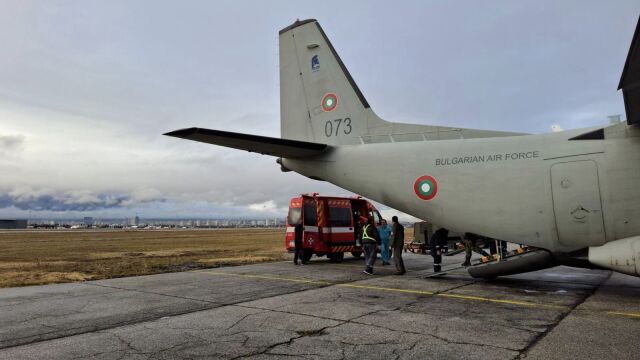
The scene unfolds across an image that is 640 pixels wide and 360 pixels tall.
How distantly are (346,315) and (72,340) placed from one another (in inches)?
156

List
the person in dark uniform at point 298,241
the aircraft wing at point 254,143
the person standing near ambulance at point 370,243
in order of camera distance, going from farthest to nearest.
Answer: the person in dark uniform at point 298,241
the person standing near ambulance at point 370,243
the aircraft wing at point 254,143

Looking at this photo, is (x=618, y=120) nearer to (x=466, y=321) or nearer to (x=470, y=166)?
(x=470, y=166)

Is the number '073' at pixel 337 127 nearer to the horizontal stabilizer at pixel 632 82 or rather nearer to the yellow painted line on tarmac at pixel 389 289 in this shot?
the yellow painted line on tarmac at pixel 389 289

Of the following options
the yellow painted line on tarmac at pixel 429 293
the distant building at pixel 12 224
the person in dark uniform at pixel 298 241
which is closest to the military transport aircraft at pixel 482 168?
the yellow painted line on tarmac at pixel 429 293

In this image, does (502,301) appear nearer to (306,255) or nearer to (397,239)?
(397,239)

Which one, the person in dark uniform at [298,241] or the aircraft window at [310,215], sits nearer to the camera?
Result: the person in dark uniform at [298,241]

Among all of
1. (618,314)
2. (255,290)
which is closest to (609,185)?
(618,314)

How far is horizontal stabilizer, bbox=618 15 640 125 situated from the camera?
16.7 ft

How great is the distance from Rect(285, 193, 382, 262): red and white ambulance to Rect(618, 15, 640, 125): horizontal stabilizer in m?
9.08

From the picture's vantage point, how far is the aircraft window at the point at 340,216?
16.4 metres

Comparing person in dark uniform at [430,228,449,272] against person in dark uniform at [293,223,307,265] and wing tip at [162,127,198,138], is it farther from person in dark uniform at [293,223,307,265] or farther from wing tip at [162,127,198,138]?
wing tip at [162,127,198,138]

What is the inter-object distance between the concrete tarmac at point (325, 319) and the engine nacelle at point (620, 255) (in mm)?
702

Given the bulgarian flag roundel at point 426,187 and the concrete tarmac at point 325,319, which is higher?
the bulgarian flag roundel at point 426,187

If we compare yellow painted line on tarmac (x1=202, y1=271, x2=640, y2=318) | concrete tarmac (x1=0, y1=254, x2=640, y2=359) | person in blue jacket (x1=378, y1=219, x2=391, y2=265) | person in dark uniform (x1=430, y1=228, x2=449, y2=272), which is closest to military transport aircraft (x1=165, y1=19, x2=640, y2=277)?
concrete tarmac (x1=0, y1=254, x2=640, y2=359)
